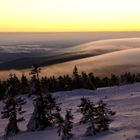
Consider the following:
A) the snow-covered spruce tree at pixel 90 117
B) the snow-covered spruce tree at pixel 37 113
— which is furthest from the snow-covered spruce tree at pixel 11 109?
the snow-covered spruce tree at pixel 90 117

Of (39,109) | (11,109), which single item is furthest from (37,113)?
(11,109)

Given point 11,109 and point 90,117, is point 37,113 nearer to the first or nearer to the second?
point 11,109

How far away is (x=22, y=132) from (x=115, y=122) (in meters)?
10.8

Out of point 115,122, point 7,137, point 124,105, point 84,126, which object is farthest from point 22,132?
point 124,105

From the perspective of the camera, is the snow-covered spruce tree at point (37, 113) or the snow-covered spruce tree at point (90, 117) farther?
the snow-covered spruce tree at point (37, 113)

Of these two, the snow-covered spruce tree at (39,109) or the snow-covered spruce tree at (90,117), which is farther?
the snow-covered spruce tree at (39,109)

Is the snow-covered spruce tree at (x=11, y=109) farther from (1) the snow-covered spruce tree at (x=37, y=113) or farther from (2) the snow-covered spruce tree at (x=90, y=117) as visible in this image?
(2) the snow-covered spruce tree at (x=90, y=117)

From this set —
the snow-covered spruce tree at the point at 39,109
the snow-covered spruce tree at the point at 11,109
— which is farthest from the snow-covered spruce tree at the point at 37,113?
the snow-covered spruce tree at the point at 11,109

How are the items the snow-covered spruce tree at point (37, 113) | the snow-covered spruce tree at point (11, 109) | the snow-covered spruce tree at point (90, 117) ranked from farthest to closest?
the snow-covered spruce tree at point (37, 113) < the snow-covered spruce tree at point (11, 109) < the snow-covered spruce tree at point (90, 117)

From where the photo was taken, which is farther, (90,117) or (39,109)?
(39,109)

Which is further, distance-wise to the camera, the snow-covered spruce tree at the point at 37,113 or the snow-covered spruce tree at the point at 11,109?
the snow-covered spruce tree at the point at 37,113

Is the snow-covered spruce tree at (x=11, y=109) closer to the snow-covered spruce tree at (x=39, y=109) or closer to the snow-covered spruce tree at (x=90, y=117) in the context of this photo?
the snow-covered spruce tree at (x=39, y=109)

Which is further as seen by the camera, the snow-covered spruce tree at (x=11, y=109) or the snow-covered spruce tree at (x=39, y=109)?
the snow-covered spruce tree at (x=39, y=109)

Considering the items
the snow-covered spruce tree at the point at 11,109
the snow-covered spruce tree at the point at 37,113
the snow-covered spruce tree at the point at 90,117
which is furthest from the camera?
the snow-covered spruce tree at the point at 37,113
